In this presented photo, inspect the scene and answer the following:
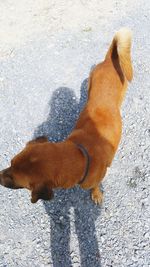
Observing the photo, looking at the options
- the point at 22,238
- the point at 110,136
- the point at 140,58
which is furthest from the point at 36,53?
the point at 22,238

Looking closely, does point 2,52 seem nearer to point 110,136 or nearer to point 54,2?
point 54,2

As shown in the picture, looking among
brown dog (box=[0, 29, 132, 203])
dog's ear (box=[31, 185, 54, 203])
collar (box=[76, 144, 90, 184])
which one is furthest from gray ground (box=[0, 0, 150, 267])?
dog's ear (box=[31, 185, 54, 203])

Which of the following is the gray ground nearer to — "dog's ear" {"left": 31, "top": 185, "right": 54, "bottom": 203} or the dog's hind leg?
the dog's hind leg

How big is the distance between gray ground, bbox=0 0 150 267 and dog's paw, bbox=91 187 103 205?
72 mm

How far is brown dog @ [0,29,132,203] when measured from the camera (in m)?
3.49

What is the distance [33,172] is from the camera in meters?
3.44

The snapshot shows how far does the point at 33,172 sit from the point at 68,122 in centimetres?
198

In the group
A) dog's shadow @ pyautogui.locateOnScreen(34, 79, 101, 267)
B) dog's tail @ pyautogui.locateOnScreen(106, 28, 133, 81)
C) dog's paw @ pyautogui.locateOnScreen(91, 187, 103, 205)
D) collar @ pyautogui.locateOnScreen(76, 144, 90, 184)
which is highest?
dog's tail @ pyautogui.locateOnScreen(106, 28, 133, 81)

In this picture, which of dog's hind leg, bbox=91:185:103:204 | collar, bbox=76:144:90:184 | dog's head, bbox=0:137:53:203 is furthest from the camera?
dog's hind leg, bbox=91:185:103:204

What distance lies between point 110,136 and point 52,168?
1114mm

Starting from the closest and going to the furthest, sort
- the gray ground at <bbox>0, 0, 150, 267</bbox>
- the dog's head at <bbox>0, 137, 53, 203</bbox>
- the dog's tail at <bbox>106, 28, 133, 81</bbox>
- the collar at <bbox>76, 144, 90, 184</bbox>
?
the dog's head at <bbox>0, 137, 53, 203</bbox>
the collar at <bbox>76, 144, 90, 184</bbox>
the dog's tail at <bbox>106, 28, 133, 81</bbox>
the gray ground at <bbox>0, 0, 150, 267</bbox>

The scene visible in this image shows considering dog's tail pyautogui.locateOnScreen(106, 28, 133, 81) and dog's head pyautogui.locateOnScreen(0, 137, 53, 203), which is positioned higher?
dog's tail pyautogui.locateOnScreen(106, 28, 133, 81)

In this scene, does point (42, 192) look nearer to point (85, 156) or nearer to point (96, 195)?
point (85, 156)

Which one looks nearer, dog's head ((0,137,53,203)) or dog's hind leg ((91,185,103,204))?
dog's head ((0,137,53,203))
